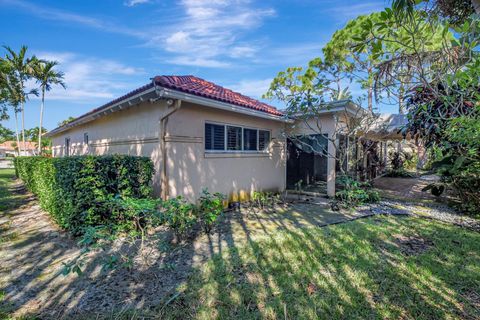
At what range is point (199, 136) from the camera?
22.6ft

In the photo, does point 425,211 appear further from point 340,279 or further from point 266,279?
point 266,279

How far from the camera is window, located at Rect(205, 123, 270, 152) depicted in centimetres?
738

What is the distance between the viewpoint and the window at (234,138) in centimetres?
738

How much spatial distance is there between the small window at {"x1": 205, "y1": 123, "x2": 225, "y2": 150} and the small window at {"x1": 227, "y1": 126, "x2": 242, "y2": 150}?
287 mm

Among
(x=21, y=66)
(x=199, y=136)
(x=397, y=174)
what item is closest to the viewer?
(x=199, y=136)

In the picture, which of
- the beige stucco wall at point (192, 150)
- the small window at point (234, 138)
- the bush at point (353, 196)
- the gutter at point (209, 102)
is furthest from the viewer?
the small window at point (234, 138)

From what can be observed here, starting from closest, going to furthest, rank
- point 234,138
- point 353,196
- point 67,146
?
point 353,196
point 234,138
point 67,146

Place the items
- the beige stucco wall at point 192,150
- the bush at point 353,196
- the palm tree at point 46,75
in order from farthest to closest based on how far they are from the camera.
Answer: the palm tree at point 46,75
the bush at point 353,196
the beige stucco wall at point 192,150

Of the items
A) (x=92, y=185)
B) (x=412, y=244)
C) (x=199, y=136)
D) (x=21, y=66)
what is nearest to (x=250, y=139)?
(x=199, y=136)

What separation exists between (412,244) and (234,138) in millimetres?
5657

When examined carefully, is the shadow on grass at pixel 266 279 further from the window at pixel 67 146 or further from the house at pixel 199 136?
the window at pixel 67 146

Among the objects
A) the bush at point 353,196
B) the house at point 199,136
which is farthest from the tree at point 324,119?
the bush at point 353,196

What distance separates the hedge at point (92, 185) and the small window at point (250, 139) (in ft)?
12.7

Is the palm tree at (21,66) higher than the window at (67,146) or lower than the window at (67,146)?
higher
